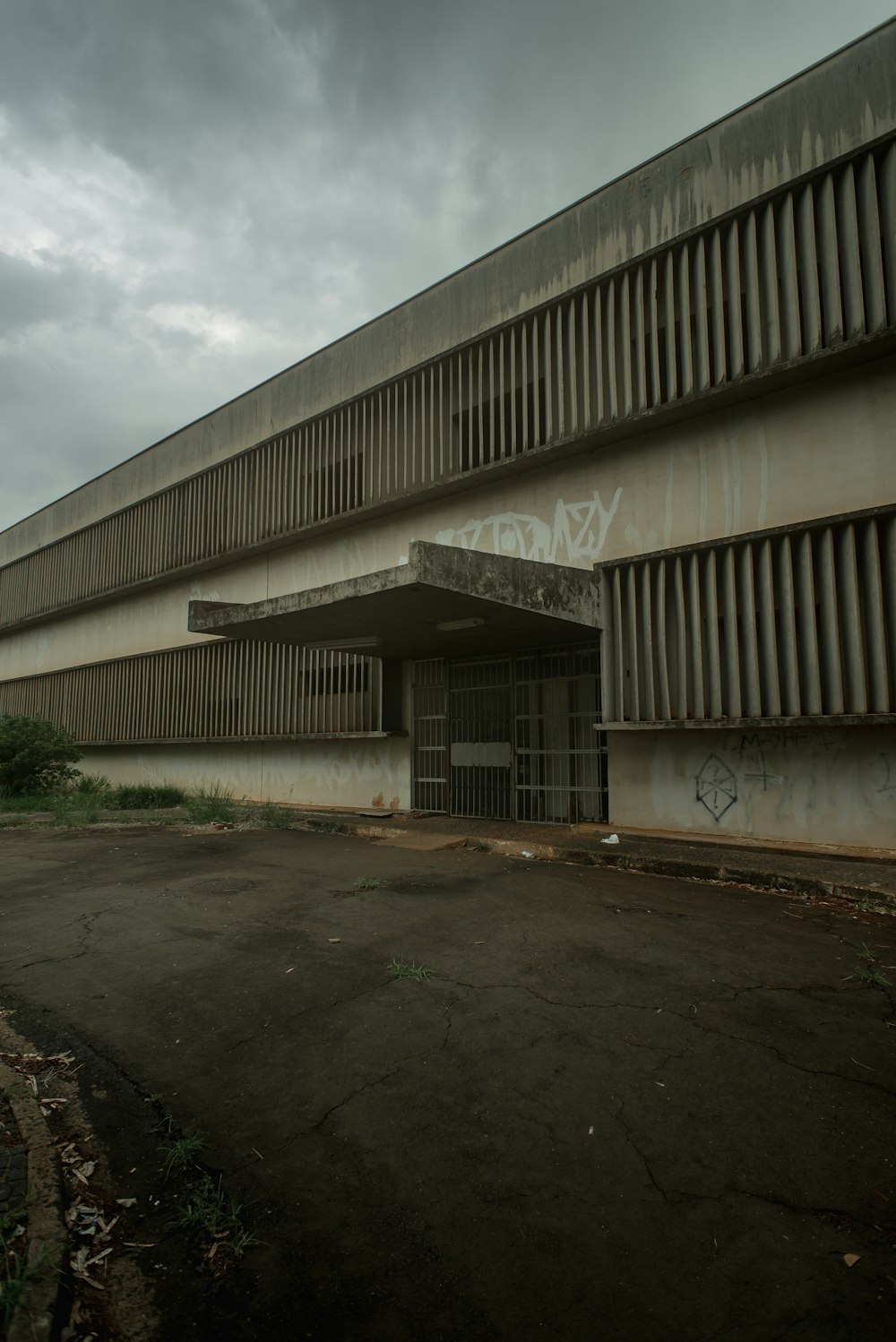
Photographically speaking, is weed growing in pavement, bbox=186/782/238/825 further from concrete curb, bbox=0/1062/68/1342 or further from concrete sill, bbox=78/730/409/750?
concrete curb, bbox=0/1062/68/1342

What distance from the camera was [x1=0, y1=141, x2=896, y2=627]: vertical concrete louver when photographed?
5.89 meters

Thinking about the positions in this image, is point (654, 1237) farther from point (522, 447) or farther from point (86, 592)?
point (86, 592)

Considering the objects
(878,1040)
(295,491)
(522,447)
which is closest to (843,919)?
(878,1040)

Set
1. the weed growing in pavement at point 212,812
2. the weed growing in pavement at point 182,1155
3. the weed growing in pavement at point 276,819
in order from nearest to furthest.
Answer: the weed growing in pavement at point 182,1155 < the weed growing in pavement at point 276,819 < the weed growing in pavement at point 212,812

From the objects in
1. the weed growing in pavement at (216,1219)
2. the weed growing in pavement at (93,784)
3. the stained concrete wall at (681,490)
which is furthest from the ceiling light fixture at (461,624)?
the weed growing in pavement at (93,784)

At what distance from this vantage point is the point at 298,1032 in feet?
8.74

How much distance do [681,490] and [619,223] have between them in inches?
133

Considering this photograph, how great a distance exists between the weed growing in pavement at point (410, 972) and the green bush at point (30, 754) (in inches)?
453

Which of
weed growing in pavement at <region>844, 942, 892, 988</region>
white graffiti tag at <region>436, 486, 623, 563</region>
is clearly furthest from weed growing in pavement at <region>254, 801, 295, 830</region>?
weed growing in pavement at <region>844, 942, 892, 988</region>

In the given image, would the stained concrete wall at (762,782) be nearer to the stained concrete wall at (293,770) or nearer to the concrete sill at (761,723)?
the concrete sill at (761,723)

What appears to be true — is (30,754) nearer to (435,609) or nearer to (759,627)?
(435,609)

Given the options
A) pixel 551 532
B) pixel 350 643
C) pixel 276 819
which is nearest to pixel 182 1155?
pixel 350 643

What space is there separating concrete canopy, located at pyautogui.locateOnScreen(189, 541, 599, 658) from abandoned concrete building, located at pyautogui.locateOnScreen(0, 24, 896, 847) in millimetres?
42

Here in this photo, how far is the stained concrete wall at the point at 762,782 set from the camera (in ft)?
18.9
